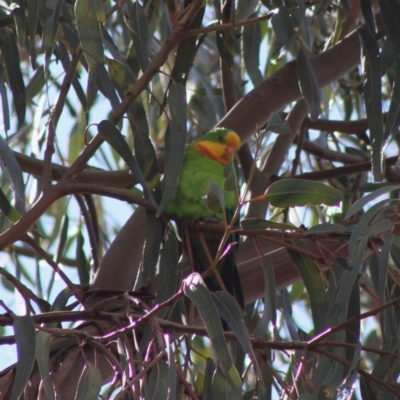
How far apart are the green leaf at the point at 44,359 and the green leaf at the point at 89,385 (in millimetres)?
44

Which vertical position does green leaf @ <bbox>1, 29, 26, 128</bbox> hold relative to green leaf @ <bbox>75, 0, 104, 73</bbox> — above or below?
above

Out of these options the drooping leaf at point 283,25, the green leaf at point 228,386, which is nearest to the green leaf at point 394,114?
the drooping leaf at point 283,25

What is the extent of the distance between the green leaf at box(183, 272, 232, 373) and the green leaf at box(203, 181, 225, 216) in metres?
0.16

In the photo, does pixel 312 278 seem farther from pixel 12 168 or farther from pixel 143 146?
pixel 12 168

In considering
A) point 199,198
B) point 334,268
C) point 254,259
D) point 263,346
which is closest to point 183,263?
point 254,259

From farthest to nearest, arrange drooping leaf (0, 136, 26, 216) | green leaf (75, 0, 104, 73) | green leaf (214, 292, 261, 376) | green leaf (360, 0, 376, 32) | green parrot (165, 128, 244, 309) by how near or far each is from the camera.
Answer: green parrot (165, 128, 244, 309), green leaf (360, 0, 376, 32), drooping leaf (0, 136, 26, 216), green leaf (75, 0, 104, 73), green leaf (214, 292, 261, 376)

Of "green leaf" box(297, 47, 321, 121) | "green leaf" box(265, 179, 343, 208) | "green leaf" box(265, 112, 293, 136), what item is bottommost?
"green leaf" box(265, 179, 343, 208)

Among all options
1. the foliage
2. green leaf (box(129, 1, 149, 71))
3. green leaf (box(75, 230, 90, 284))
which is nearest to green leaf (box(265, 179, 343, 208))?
A: the foliage

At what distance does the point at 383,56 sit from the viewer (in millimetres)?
1981

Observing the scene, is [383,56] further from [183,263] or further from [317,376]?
[317,376]

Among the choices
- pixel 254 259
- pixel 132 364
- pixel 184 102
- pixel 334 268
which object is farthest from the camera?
pixel 254 259

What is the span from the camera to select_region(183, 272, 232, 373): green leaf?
1.29 meters

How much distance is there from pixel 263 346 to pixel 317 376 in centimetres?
16

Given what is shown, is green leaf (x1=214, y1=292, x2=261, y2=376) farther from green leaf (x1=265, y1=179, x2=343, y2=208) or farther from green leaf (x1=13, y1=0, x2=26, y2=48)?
green leaf (x1=13, y1=0, x2=26, y2=48)
